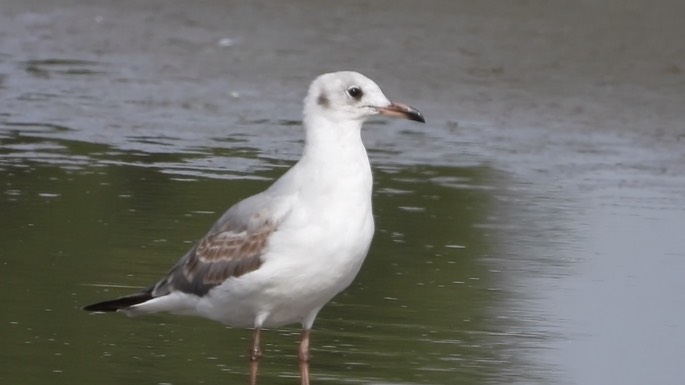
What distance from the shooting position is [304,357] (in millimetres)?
7133

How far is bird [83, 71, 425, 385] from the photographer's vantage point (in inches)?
269

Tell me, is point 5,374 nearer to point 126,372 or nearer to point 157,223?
point 126,372

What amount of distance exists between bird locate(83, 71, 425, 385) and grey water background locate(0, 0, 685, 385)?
27cm

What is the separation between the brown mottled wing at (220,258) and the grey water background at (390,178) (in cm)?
33

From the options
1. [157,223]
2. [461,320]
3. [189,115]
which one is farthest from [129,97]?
[461,320]

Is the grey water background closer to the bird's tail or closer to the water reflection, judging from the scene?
the water reflection

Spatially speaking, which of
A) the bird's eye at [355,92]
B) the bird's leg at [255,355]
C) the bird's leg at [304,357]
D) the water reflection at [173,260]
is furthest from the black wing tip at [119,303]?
the bird's eye at [355,92]

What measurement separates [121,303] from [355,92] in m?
1.21

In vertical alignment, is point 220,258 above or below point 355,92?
below

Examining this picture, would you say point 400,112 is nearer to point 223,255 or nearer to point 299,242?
point 299,242

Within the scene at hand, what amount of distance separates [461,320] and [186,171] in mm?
3403

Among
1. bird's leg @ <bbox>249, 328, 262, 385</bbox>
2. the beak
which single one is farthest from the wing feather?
the beak

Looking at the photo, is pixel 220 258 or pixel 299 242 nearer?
pixel 299 242

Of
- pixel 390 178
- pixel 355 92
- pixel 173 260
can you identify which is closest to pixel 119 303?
pixel 355 92
